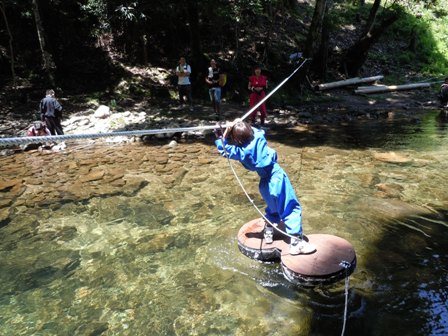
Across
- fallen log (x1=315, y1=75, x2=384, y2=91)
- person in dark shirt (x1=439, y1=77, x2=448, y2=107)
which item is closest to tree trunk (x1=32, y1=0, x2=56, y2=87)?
fallen log (x1=315, y1=75, x2=384, y2=91)

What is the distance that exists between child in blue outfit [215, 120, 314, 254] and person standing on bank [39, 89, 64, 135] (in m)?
8.05

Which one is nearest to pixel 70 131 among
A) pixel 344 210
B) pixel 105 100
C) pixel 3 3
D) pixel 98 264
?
pixel 105 100

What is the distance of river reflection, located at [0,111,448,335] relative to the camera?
387 centimetres

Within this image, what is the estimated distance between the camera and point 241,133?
163 inches

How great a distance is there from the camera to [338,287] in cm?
421

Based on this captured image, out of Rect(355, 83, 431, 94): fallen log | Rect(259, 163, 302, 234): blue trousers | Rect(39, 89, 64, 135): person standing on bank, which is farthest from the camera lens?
Rect(355, 83, 431, 94): fallen log

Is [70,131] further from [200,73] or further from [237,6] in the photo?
[237,6]

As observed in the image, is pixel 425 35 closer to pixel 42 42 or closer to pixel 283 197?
pixel 42 42

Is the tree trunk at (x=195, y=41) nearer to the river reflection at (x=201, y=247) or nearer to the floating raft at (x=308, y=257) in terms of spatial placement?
the river reflection at (x=201, y=247)

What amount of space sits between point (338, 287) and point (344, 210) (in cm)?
206

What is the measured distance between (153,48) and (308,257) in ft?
51.7

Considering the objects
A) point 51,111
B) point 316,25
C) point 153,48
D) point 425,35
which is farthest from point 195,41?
point 425,35

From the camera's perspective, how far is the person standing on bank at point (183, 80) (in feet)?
43.0

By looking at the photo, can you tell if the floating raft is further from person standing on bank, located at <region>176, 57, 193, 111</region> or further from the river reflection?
person standing on bank, located at <region>176, 57, 193, 111</region>
